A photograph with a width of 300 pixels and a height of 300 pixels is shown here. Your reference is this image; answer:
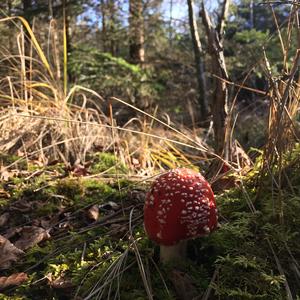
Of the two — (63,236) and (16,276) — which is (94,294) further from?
(63,236)

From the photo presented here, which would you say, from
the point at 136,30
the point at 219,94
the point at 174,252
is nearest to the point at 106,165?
the point at 219,94

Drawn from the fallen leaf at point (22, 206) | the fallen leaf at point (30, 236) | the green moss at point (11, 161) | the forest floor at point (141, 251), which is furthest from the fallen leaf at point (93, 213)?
the green moss at point (11, 161)

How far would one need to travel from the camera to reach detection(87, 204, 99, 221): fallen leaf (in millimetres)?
2641

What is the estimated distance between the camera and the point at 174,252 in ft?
6.21

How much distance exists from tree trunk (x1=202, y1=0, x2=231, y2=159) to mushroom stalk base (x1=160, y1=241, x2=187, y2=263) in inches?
37.2

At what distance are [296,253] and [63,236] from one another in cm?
131

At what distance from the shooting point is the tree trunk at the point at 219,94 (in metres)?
2.78

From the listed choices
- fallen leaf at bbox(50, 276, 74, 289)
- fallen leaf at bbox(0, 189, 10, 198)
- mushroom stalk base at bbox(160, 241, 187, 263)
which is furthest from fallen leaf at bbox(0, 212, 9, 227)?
mushroom stalk base at bbox(160, 241, 187, 263)

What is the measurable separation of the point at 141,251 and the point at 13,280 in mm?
645

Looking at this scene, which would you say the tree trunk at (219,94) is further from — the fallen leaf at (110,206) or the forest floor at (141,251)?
the fallen leaf at (110,206)

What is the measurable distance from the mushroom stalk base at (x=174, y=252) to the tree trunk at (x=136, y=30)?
646cm

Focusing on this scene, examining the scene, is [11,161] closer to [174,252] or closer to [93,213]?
[93,213]

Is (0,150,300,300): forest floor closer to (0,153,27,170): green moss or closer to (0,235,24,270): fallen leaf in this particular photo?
(0,235,24,270): fallen leaf

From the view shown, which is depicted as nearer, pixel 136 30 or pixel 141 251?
pixel 141 251
